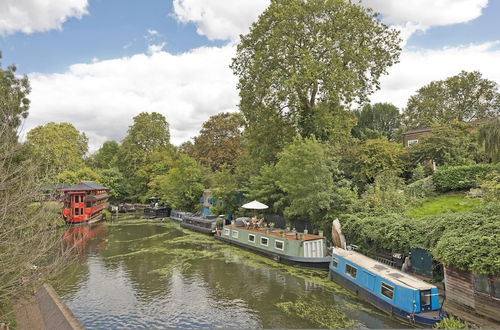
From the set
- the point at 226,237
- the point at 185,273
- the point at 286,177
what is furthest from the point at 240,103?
the point at 185,273

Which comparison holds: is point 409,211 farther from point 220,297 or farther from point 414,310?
point 220,297

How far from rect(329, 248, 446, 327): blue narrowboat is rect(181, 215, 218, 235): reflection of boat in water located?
1953cm

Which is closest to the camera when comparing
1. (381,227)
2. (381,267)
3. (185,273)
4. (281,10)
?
(381,267)

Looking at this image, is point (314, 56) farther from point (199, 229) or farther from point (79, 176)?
point (79, 176)

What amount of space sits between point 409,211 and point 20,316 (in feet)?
71.5

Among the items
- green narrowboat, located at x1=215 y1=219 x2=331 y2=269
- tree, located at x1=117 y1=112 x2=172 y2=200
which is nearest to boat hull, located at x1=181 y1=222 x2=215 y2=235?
green narrowboat, located at x1=215 y1=219 x2=331 y2=269

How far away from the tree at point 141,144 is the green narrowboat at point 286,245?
4514 centimetres

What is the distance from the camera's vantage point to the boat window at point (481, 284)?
12070mm

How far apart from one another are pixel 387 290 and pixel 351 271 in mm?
2925

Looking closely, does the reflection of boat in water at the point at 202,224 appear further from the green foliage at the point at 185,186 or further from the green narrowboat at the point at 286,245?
the green foliage at the point at 185,186

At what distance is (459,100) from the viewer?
5050cm

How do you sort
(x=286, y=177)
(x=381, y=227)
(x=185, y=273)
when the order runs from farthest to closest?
(x=286, y=177)
(x=185, y=273)
(x=381, y=227)

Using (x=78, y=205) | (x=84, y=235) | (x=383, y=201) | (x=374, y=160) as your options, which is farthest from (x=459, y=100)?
(x=78, y=205)

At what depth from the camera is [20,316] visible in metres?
12.5
